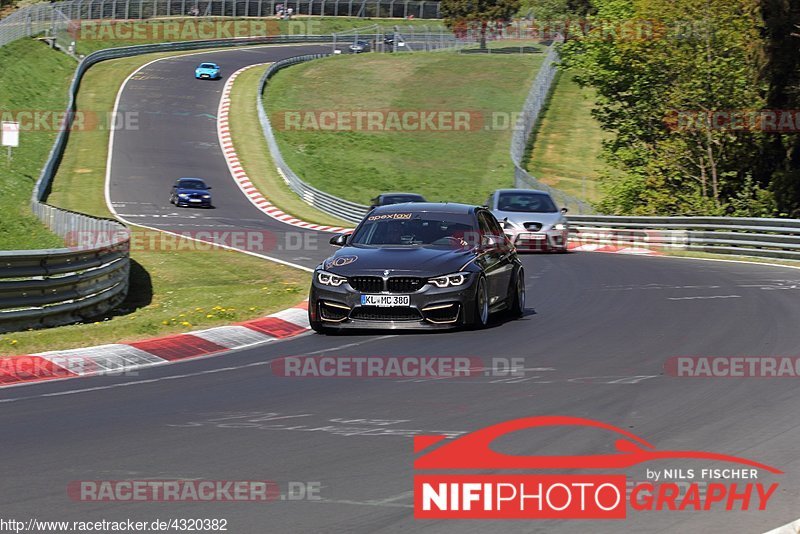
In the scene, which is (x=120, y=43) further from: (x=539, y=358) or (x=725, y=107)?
(x=539, y=358)

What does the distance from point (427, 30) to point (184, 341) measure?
90.9 metres

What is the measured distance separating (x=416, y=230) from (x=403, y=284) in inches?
62.9

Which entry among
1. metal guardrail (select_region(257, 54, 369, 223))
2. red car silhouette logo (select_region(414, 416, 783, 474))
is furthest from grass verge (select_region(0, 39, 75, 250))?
red car silhouette logo (select_region(414, 416, 783, 474))

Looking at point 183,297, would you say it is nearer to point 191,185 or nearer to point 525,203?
point 525,203

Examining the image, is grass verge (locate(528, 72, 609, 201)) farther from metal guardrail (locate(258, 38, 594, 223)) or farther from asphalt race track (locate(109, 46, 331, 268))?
asphalt race track (locate(109, 46, 331, 268))

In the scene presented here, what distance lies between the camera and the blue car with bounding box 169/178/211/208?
4550cm

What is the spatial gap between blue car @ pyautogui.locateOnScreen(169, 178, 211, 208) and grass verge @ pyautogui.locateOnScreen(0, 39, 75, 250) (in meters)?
5.45

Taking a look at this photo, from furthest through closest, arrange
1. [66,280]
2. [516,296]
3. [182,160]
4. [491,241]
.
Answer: [182,160] → [66,280] → [516,296] → [491,241]

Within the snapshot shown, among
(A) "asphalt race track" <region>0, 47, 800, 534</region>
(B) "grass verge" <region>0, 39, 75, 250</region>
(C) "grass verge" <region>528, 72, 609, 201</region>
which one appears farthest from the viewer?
(C) "grass verge" <region>528, 72, 609, 201</region>

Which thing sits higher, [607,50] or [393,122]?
[607,50]

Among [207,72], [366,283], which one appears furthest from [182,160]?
[366,283]

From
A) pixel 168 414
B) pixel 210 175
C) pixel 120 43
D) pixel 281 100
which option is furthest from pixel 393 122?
pixel 168 414

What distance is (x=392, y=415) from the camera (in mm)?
8820

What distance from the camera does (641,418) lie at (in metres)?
8.49
